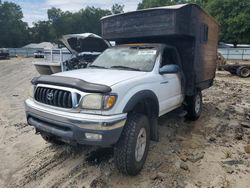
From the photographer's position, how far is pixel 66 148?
4227 mm

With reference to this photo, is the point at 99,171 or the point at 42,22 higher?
the point at 42,22

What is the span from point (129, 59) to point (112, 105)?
1.60 metres

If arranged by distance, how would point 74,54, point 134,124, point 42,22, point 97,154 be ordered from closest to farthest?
point 134,124, point 97,154, point 74,54, point 42,22

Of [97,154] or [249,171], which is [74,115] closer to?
[97,154]

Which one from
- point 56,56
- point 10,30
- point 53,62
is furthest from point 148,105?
point 10,30

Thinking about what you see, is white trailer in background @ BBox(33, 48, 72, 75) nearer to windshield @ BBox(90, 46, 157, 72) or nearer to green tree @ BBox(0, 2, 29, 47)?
windshield @ BBox(90, 46, 157, 72)

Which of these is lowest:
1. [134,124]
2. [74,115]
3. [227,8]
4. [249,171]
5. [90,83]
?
[249,171]

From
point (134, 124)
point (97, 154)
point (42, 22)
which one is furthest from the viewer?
point (42, 22)

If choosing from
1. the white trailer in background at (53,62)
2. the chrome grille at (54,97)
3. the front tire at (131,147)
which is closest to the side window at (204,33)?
the front tire at (131,147)

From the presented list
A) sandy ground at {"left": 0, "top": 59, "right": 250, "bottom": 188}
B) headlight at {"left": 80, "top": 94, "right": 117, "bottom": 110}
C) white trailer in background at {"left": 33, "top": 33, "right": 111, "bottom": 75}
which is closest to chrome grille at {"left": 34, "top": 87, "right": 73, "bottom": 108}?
headlight at {"left": 80, "top": 94, "right": 117, "bottom": 110}

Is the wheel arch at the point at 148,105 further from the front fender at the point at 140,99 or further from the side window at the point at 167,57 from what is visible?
the side window at the point at 167,57

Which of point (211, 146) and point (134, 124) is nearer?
point (134, 124)

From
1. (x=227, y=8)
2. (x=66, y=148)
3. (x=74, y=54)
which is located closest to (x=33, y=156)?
Result: (x=66, y=148)

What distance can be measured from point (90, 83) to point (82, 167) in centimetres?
142
